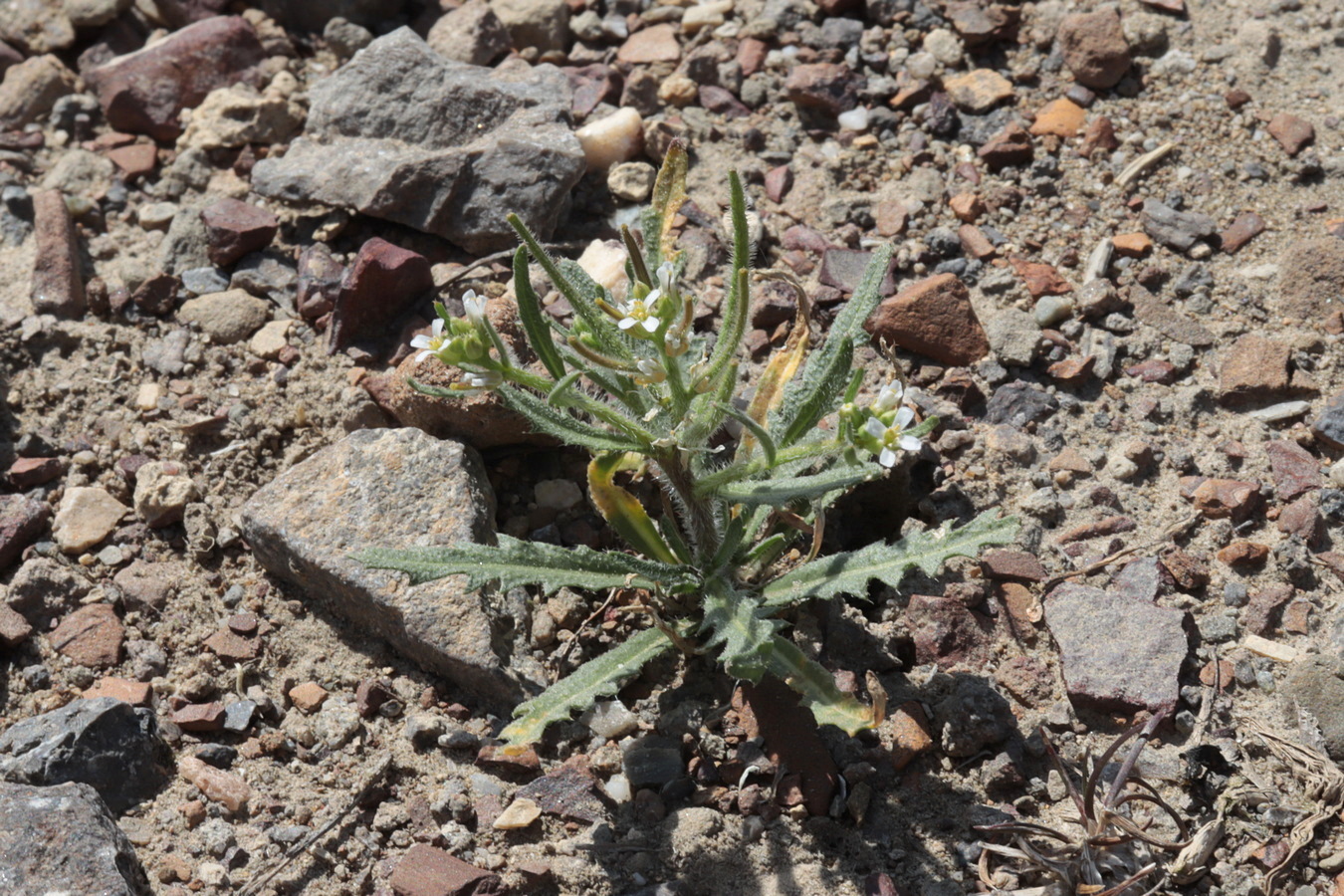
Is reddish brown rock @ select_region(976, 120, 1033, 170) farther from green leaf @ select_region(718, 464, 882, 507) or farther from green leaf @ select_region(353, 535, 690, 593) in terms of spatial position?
green leaf @ select_region(353, 535, 690, 593)

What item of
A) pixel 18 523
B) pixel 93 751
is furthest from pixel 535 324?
pixel 18 523

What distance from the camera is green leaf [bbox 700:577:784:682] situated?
8.70 ft

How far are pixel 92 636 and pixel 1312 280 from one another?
3.81 metres

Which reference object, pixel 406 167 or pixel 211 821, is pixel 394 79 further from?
pixel 211 821

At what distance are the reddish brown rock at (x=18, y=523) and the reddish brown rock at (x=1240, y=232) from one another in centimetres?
383

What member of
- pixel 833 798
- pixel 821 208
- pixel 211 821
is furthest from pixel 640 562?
pixel 821 208

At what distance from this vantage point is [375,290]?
12.6ft

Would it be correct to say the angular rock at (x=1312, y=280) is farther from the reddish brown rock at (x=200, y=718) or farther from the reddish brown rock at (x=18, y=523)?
the reddish brown rock at (x=18, y=523)

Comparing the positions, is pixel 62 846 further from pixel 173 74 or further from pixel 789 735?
pixel 173 74

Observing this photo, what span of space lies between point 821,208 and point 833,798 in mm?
2114

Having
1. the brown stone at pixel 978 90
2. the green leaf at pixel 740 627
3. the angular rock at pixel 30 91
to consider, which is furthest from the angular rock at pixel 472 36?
the green leaf at pixel 740 627

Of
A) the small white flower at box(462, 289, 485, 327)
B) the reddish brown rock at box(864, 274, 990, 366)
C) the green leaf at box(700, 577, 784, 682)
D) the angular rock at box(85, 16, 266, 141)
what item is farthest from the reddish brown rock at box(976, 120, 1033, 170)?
the angular rock at box(85, 16, 266, 141)

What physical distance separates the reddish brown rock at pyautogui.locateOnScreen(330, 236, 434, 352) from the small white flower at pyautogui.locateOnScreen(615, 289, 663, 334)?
153 centimetres

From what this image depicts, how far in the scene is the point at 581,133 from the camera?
420 cm
